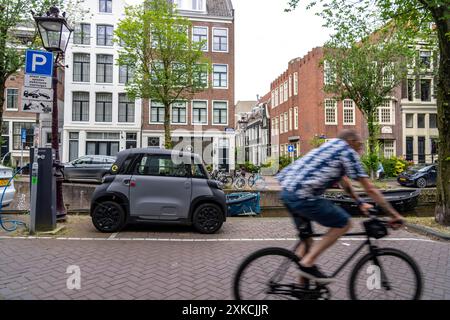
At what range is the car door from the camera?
750cm

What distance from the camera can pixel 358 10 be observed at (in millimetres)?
10328

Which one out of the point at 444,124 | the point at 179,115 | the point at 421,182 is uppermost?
the point at 179,115

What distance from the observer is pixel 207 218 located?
7.71m

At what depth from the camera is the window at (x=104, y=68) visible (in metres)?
31.8

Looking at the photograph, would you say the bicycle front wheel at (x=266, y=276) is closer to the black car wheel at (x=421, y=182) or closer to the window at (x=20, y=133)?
the black car wheel at (x=421, y=182)

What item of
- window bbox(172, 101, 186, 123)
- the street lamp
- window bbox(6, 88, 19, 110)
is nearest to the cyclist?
the street lamp

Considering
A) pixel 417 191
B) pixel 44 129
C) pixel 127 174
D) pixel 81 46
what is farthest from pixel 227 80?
pixel 127 174

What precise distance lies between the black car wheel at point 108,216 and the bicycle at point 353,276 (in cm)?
481

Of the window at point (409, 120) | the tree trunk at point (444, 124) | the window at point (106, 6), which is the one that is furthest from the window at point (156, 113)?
the window at point (409, 120)

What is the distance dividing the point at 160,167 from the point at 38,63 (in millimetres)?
3507

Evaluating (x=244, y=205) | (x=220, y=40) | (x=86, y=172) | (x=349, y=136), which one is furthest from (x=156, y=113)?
(x=349, y=136)

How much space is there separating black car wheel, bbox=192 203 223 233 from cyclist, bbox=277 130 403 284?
431 cm

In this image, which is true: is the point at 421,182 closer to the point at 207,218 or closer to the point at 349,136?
the point at 207,218
